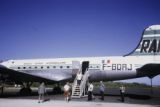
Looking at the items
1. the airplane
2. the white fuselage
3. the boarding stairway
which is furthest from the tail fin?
the boarding stairway

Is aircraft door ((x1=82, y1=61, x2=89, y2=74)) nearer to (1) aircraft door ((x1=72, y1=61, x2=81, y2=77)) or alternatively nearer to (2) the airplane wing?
(1) aircraft door ((x1=72, y1=61, x2=81, y2=77))

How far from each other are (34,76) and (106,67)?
6884mm

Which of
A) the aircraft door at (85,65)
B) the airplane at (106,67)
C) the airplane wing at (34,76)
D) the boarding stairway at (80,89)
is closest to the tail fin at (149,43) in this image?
the airplane at (106,67)

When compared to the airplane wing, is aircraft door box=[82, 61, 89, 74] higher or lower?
higher

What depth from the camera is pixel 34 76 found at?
70.8ft

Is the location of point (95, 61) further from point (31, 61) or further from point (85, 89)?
point (31, 61)

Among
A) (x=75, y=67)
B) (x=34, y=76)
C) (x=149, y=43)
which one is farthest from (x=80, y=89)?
(x=149, y=43)

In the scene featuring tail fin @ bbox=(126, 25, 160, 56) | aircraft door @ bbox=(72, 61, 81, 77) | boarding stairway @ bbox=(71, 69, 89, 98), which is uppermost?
tail fin @ bbox=(126, 25, 160, 56)

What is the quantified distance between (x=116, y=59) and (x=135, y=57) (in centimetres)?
179

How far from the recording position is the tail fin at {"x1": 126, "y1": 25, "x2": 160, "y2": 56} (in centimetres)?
2102

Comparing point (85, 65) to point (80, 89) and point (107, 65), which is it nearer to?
point (107, 65)

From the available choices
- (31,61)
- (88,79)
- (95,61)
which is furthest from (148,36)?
(31,61)

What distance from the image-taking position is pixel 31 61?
84.3 feet

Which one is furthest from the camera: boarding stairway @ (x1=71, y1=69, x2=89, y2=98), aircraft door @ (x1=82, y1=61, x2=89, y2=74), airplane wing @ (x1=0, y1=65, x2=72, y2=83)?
aircraft door @ (x1=82, y1=61, x2=89, y2=74)
